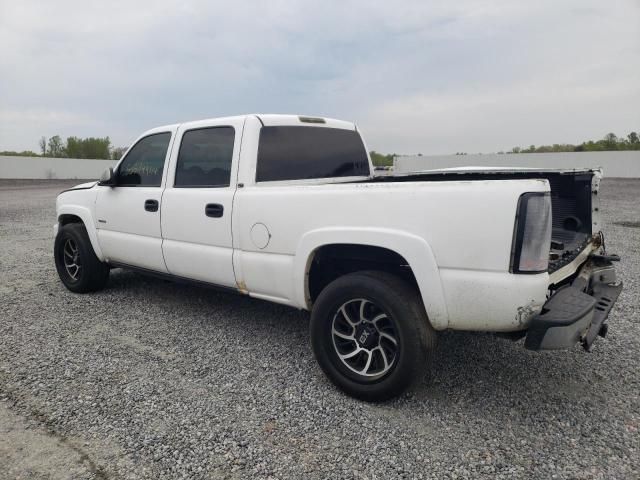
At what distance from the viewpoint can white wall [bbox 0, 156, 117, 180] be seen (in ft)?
132

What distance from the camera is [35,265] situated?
6598 mm

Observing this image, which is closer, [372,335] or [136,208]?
[372,335]

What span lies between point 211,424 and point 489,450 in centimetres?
154

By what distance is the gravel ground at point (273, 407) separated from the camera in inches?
89.4

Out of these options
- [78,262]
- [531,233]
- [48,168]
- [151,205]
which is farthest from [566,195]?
[48,168]

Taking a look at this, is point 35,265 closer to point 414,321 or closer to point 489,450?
point 414,321

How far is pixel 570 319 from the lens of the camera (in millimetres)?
2326

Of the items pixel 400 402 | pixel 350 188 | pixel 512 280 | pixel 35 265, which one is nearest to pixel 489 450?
pixel 400 402

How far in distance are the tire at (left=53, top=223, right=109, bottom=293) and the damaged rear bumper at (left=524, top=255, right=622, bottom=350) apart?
4452 millimetres

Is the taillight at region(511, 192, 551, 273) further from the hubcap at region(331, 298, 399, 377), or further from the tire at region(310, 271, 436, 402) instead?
the hubcap at region(331, 298, 399, 377)

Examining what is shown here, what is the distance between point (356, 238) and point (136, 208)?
2.56m

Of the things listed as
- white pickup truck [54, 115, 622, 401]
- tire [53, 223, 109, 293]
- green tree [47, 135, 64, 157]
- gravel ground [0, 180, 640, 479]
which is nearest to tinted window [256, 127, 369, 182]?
white pickup truck [54, 115, 622, 401]

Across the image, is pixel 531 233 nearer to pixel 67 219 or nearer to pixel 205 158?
pixel 205 158

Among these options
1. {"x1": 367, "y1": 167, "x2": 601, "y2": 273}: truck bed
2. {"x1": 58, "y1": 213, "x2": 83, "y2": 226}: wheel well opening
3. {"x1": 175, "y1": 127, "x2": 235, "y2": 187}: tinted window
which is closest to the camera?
{"x1": 367, "y1": 167, "x2": 601, "y2": 273}: truck bed
